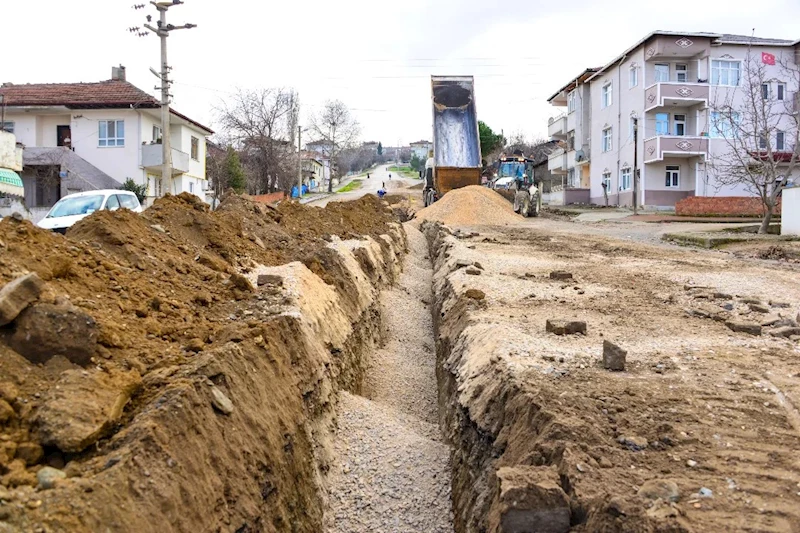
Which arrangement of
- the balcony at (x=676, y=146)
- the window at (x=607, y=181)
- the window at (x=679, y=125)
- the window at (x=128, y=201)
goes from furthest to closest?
the window at (x=607, y=181)
the window at (x=679, y=125)
the balcony at (x=676, y=146)
the window at (x=128, y=201)

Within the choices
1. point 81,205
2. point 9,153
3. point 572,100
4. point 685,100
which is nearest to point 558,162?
point 572,100

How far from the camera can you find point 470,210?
26.8 metres

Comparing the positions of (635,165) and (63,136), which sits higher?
(63,136)

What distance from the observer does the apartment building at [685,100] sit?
36219 millimetres

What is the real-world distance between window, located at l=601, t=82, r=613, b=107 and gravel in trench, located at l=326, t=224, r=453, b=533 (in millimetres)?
38160

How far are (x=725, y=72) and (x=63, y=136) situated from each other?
34453 millimetres

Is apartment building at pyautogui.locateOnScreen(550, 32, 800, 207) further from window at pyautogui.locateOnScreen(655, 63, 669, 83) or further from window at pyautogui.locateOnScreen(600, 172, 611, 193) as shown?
window at pyautogui.locateOnScreen(600, 172, 611, 193)

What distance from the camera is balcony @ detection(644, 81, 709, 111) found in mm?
36062

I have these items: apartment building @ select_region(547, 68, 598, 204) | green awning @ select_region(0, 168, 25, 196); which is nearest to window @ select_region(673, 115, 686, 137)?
apartment building @ select_region(547, 68, 598, 204)

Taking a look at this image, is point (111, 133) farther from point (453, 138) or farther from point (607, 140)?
point (607, 140)

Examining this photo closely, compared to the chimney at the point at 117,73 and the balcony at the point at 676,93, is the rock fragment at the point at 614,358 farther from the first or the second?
the chimney at the point at 117,73

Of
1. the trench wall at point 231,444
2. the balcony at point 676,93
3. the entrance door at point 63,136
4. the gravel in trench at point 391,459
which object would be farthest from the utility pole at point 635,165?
the trench wall at point 231,444

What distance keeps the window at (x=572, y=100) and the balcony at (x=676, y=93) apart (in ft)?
42.9

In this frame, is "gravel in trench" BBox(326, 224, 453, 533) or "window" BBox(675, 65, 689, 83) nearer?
"gravel in trench" BBox(326, 224, 453, 533)
